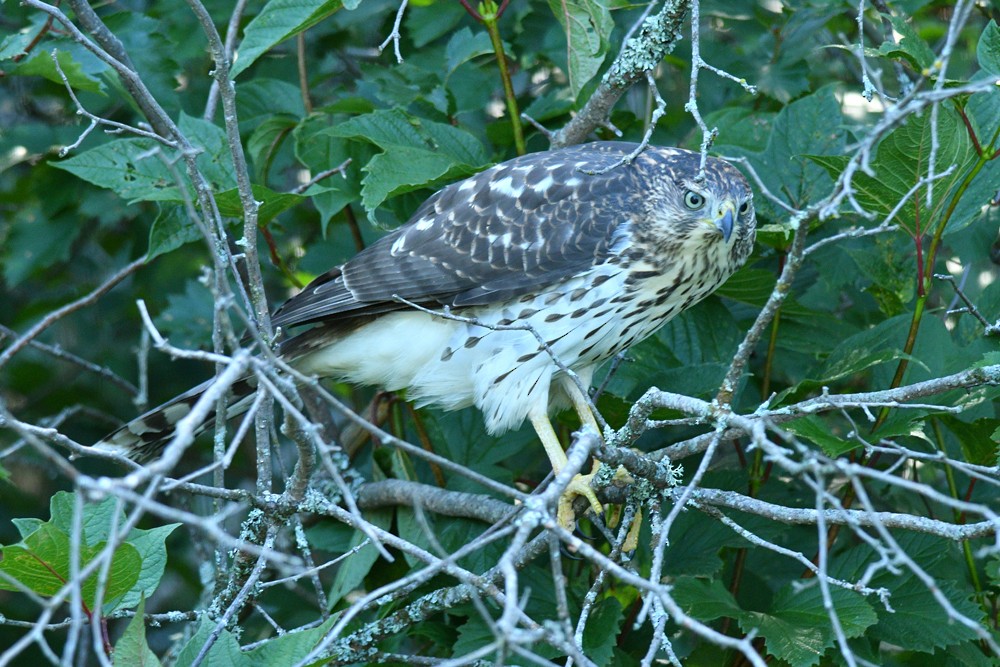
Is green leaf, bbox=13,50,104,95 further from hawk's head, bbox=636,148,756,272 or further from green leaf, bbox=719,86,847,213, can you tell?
green leaf, bbox=719,86,847,213

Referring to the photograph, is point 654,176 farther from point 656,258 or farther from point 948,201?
point 948,201

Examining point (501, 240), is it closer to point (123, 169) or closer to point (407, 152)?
point (407, 152)

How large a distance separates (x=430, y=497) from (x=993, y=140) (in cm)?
197

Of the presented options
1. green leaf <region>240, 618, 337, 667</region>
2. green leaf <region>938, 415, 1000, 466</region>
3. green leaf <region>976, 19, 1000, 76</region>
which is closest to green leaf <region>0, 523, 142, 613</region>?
green leaf <region>240, 618, 337, 667</region>

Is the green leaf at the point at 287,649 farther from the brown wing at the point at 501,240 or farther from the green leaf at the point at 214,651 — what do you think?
the brown wing at the point at 501,240

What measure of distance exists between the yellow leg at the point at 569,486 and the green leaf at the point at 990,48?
1.57 m

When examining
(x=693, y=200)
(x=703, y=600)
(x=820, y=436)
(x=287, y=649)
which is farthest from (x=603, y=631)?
(x=693, y=200)

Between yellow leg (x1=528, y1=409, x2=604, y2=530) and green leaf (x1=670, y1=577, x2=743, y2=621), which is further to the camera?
yellow leg (x1=528, y1=409, x2=604, y2=530)

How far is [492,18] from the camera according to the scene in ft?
11.3

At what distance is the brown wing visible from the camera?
341 centimetres

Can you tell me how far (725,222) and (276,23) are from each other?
55.8 inches

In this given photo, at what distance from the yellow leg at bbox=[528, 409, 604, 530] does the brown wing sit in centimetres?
43

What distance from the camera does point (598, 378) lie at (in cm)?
412

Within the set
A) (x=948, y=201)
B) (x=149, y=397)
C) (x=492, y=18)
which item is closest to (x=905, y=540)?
(x=948, y=201)
